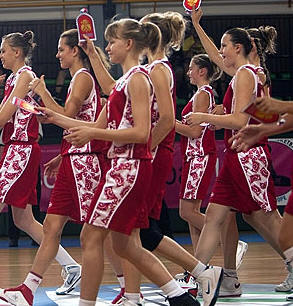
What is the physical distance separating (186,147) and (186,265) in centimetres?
179

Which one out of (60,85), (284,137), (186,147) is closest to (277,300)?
(186,147)

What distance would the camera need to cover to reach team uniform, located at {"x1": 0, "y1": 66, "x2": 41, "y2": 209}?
6.25 metres

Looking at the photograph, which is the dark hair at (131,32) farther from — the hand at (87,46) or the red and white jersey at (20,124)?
the red and white jersey at (20,124)

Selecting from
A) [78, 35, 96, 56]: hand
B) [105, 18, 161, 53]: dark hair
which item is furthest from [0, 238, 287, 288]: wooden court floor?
[105, 18, 161, 53]: dark hair

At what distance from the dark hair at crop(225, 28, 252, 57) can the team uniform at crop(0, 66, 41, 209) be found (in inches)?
52.9

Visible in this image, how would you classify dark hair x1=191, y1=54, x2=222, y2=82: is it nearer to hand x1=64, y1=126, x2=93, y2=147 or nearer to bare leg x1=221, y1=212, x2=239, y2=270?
Answer: bare leg x1=221, y1=212, x2=239, y2=270

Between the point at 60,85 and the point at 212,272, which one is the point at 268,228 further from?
the point at 60,85

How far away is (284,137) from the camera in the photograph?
11117mm

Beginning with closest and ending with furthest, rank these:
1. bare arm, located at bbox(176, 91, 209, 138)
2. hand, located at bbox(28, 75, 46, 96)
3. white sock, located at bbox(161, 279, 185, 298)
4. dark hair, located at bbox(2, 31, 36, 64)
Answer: white sock, located at bbox(161, 279, 185, 298)
hand, located at bbox(28, 75, 46, 96)
dark hair, located at bbox(2, 31, 36, 64)
bare arm, located at bbox(176, 91, 209, 138)

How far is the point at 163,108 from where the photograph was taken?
16.6 feet

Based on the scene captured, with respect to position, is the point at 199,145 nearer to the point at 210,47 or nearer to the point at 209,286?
the point at 210,47

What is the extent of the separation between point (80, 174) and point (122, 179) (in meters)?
1.23

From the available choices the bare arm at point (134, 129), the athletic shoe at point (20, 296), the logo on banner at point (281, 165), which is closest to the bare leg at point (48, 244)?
the athletic shoe at point (20, 296)

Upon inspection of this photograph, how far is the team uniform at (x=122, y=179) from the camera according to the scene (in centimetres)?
459
